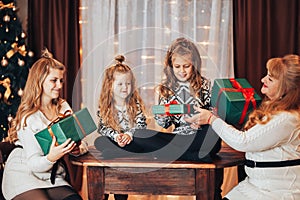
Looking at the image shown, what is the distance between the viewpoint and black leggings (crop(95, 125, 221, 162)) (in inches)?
104

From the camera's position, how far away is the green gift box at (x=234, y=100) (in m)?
2.51

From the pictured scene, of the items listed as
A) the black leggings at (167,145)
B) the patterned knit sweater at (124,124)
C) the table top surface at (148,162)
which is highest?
the patterned knit sweater at (124,124)

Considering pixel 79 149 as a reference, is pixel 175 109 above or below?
above

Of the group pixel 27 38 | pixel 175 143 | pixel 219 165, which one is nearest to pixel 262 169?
pixel 219 165

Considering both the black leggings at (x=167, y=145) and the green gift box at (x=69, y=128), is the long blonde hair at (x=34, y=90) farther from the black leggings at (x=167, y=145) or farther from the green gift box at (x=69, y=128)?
the black leggings at (x=167, y=145)

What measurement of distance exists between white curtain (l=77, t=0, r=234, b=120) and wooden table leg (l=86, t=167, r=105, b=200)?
4.83 ft

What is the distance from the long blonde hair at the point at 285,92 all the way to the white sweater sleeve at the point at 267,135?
3cm

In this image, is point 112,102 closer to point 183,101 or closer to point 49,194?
point 183,101

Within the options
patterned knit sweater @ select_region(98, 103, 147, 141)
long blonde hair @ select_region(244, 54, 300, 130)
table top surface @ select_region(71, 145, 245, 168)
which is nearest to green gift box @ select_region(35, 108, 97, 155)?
table top surface @ select_region(71, 145, 245, 168)

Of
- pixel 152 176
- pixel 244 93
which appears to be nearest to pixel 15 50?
pixel 152 176

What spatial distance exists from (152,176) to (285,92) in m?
0.76

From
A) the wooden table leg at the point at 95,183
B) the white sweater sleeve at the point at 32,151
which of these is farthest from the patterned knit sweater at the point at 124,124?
the white sweater sleeve at the point at 32,151

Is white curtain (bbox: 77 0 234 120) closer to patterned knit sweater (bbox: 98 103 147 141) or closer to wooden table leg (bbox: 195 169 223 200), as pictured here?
patterned knit sweater (bbox: 98 103 147 141)

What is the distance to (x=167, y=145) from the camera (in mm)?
2697
